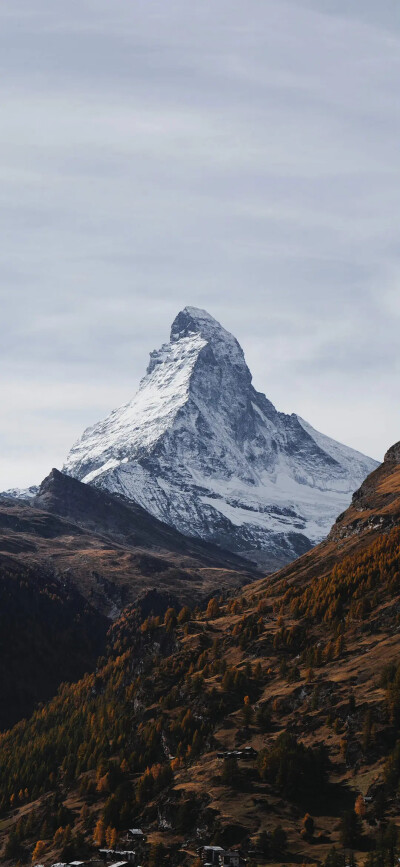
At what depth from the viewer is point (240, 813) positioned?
15212 cm

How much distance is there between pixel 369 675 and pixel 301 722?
62.6 ft

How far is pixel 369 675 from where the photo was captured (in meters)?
190

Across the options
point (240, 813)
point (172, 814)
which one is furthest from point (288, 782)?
point (172, 814)

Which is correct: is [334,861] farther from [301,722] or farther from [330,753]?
[301,722]

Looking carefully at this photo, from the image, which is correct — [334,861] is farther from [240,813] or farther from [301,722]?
[301,722]

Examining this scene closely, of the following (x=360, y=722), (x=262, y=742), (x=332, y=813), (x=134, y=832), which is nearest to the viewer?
(x=332, y=813)

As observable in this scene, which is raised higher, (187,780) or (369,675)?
(369,675)

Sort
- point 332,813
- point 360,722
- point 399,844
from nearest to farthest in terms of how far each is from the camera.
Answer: point 399,844 < point 332,813 < point 360,722

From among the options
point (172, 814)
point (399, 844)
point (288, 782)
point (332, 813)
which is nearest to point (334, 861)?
point (399, 844)

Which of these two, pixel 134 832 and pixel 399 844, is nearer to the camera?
pixel 399 844

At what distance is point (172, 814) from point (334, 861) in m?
44.1

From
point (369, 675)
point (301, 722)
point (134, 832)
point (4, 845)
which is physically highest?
point (369, 675)

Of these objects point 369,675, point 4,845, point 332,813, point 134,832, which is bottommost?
point 4,845

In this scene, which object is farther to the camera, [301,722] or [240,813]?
[301,722]
